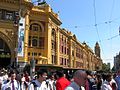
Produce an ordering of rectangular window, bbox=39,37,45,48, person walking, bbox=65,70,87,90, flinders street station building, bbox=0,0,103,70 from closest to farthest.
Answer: person walking, bbox=65,70,87,90, flinders street station building, bbox=0,0,103,70, rectangular window, bbox=39,37,45,48

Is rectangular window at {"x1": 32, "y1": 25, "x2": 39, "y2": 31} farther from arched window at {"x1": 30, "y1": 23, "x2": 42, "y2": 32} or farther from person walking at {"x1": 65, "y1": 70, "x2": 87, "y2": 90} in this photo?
person walking at {"x1": 65, "y1": 70, "x2": 87, "y2": 90}

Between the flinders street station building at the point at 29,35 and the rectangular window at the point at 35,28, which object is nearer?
the flinders street station building at the point at 29,35

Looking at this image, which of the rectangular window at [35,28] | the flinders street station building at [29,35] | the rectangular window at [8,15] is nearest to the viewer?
the flinders street station building at [29,35]

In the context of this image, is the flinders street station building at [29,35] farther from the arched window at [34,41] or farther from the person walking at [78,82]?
the person walking at [78,82]

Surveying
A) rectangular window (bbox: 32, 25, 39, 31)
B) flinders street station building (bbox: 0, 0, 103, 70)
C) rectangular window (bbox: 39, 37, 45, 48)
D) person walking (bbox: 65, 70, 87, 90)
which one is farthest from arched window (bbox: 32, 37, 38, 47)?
person walking (bbox: 65, 70, 87, 90)

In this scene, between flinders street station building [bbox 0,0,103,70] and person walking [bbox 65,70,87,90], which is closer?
person walking [bbox 65,70,87,90]

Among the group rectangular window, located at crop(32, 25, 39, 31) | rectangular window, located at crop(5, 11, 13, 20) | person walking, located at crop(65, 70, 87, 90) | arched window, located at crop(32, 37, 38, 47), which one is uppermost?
rectangular window, located at crop(5, 11, 13, 20)

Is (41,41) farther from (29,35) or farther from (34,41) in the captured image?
(29,35)

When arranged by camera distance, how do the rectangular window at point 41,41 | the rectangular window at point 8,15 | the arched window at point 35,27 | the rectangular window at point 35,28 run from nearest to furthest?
the rectangular window at point 8,15 → the arched window at point 35,27 → the rectangular window at point 35,28 → the rectangular window at point 41,41

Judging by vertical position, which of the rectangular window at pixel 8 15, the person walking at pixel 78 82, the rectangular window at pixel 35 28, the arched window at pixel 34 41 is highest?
the rectangular window at pixel 8 15

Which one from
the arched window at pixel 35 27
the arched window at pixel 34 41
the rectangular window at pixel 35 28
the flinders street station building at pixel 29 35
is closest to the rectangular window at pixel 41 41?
the flinders street station building at pixel 29 35

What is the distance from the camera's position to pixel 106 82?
955 centimetres

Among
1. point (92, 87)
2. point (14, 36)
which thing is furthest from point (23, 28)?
point (92, 87)

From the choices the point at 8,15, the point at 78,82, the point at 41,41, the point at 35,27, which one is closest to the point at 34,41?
the point at 41,41
